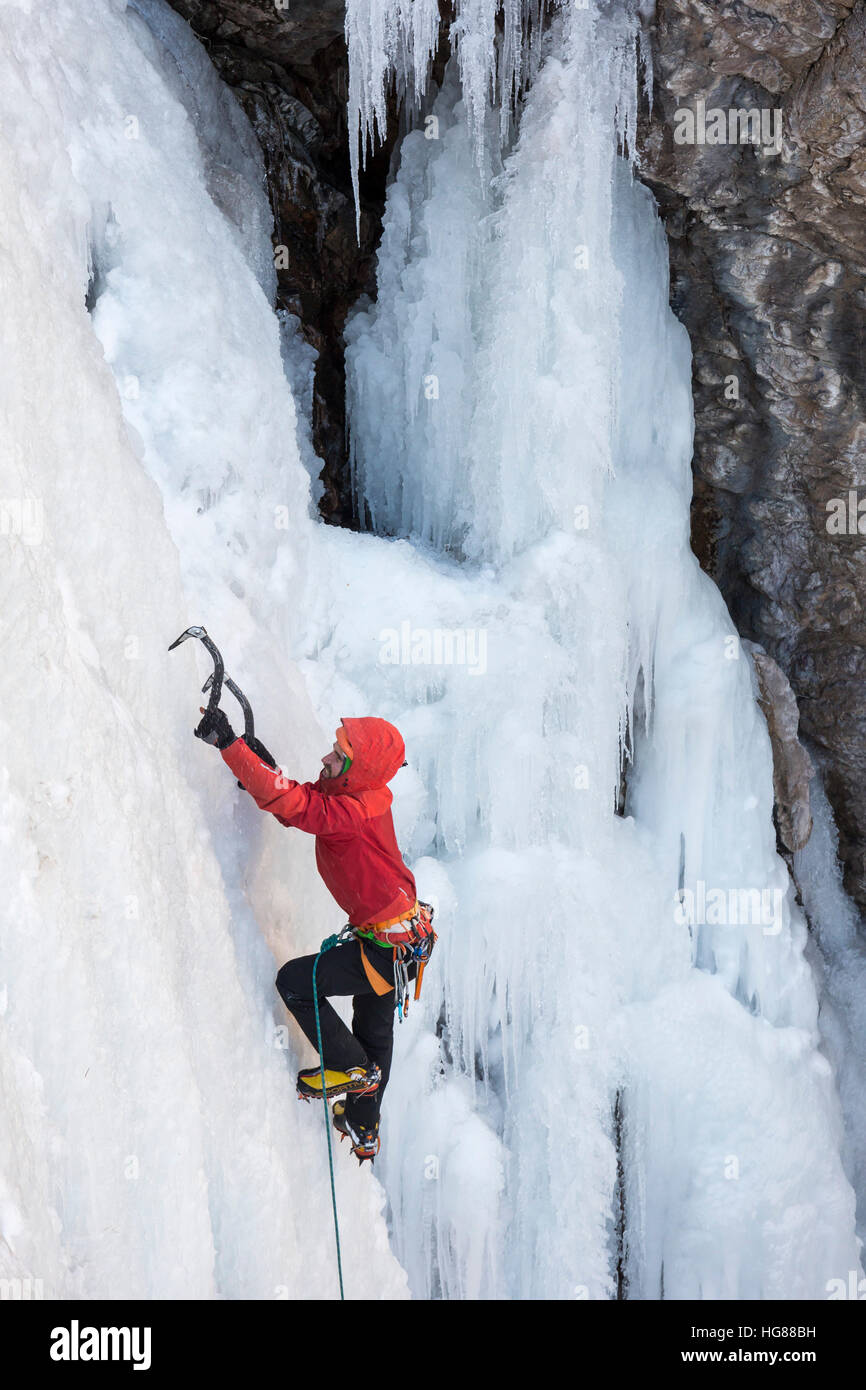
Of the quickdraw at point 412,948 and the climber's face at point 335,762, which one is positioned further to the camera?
the quickdraw at point 412,948

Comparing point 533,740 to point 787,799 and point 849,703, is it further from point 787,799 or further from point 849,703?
point 849,703

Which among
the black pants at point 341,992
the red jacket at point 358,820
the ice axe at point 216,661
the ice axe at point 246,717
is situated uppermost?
the ice axe at point 216,661

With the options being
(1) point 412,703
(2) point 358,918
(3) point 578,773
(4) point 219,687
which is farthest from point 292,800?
(3) point 578,773

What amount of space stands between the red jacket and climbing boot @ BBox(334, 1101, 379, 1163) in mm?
569

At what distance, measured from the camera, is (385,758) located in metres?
→ 3.19

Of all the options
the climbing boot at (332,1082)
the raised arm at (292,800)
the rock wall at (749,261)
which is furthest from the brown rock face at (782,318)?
the climbing boot at (332,1082)

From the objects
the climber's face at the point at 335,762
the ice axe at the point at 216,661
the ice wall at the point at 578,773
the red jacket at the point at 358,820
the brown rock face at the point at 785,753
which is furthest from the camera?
the brown rock face at the point at 785,753

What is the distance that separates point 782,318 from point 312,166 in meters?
2.12

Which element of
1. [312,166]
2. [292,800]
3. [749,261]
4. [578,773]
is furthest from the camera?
[312,166]

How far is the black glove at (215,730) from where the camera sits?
292 centimetres

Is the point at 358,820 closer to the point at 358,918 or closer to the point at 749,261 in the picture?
the point at 358,918

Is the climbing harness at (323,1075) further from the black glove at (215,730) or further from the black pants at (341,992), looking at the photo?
the black glove at (215,730)

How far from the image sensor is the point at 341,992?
128 inches

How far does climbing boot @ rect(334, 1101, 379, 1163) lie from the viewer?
11.2 feet
